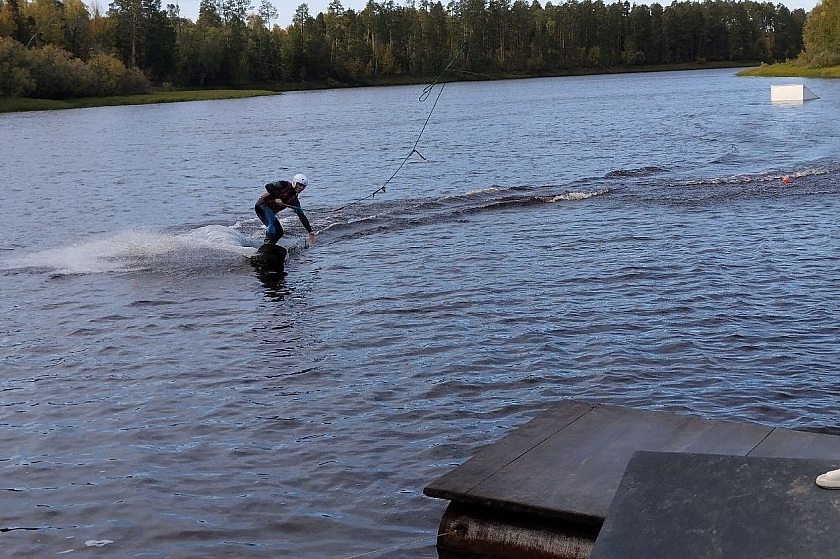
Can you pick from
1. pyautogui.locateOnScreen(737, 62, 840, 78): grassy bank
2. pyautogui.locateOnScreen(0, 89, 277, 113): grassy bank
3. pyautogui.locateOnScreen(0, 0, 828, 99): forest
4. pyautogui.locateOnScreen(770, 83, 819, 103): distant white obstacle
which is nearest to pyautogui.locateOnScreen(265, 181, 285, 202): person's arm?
pyautogui.locateOnScreen(770, 83, 819, 103): distant white obstacle

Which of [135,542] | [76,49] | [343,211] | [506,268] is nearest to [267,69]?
[76,49]

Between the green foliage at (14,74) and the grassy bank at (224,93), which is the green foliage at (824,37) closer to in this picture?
the grassy bank at (224,93)

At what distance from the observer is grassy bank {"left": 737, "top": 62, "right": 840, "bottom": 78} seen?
10362 cm

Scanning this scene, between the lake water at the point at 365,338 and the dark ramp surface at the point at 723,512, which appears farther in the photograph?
the lake water at the point at 365,338

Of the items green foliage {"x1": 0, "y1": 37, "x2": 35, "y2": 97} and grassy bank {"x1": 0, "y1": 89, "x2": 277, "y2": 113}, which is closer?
grassy bank {"x1": 0, "y1": 89, "x2": 277, "y2": 113}

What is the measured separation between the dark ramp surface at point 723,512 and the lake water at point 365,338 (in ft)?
10.6

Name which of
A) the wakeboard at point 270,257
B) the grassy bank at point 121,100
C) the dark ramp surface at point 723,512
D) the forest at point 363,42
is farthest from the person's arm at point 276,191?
the grassy bank at point 121,100

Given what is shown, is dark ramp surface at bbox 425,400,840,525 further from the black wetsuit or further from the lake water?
the black wetsuit

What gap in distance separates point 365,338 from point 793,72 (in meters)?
109

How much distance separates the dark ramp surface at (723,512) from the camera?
420 cm

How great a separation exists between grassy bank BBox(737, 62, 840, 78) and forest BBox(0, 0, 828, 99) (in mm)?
2692

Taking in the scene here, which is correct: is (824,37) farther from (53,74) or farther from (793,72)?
(53,74)

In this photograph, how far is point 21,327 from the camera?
15.7 metres

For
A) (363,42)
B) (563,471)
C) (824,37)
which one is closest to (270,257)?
(563,471)
